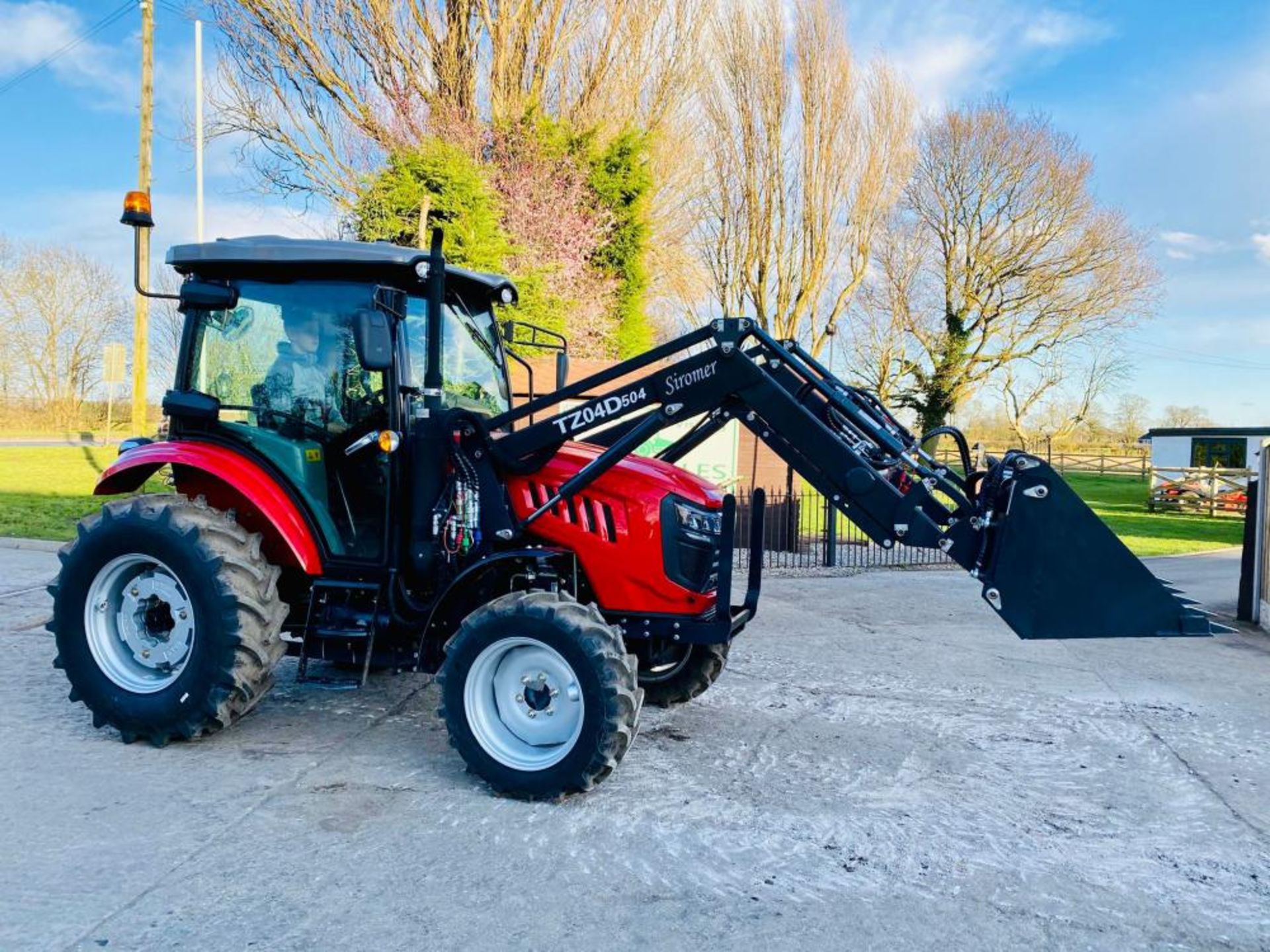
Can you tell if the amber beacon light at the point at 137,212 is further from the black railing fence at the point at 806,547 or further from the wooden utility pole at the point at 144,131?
the wooden utility pole at the point at 144,131

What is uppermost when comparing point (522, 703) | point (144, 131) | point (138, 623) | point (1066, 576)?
point (144, 131)

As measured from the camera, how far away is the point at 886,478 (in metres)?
4.11

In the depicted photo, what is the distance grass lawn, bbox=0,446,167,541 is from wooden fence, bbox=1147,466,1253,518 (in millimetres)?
22730

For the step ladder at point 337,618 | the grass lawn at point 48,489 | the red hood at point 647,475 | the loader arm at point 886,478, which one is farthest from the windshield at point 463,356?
the grass lawn at point 48,489

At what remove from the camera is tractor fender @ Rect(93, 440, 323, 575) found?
14.5 feet

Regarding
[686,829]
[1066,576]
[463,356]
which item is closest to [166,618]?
[463,356]

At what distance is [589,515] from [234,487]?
1.70 m

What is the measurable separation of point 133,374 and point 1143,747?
2002cm

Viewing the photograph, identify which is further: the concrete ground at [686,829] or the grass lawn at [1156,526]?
the grass lawn at [1156,526]

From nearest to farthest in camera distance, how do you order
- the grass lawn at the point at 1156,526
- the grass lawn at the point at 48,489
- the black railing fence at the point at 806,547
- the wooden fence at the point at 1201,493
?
1. the black railing fence at the point at 806,547
2. the grass lawn at the point at 48,489
3. the grass lawn at the point at 1156,526
4. the wooden fence at the point at 1201,493

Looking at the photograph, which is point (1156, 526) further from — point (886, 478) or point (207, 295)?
point (207, 295)

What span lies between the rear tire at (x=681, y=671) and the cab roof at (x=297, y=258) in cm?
231

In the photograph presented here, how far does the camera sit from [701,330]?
4.18m

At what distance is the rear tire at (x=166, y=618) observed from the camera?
4.20 metres
